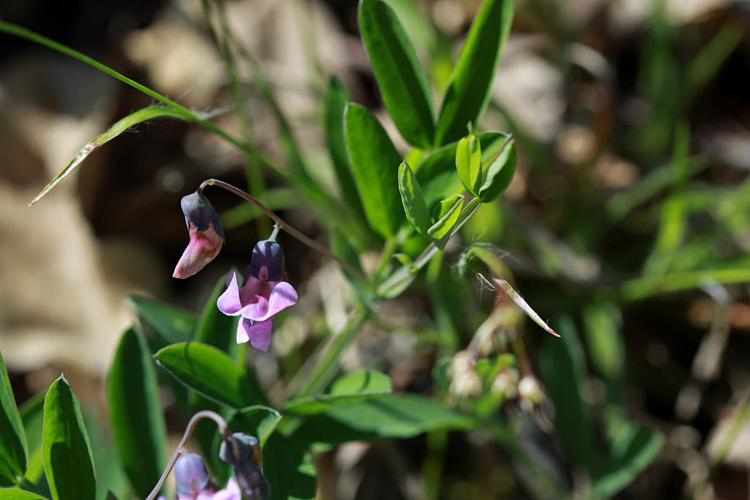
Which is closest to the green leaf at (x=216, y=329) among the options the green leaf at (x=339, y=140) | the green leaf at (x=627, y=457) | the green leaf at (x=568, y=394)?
the green leaf at (x=339, y=140)

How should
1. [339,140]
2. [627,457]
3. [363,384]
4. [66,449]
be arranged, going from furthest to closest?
[627,457] → [339,140] → [363,384] → [66,449]

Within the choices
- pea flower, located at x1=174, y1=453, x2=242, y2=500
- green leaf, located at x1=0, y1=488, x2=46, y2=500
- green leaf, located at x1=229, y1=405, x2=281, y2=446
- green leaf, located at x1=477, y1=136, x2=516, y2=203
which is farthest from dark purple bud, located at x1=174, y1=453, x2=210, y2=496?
green leaf, located at x1=477, y1=136, x2=516, y2=203

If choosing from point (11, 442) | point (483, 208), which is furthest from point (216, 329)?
point (483, 208)

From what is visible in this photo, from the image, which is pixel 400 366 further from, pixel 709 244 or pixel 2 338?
pixel 2 338

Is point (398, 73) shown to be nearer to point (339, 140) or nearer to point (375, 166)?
point (375, 166)

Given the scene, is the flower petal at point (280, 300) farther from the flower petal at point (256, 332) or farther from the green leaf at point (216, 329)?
the green leaf at point (216, 329)

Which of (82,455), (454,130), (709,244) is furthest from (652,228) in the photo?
(82,455)
